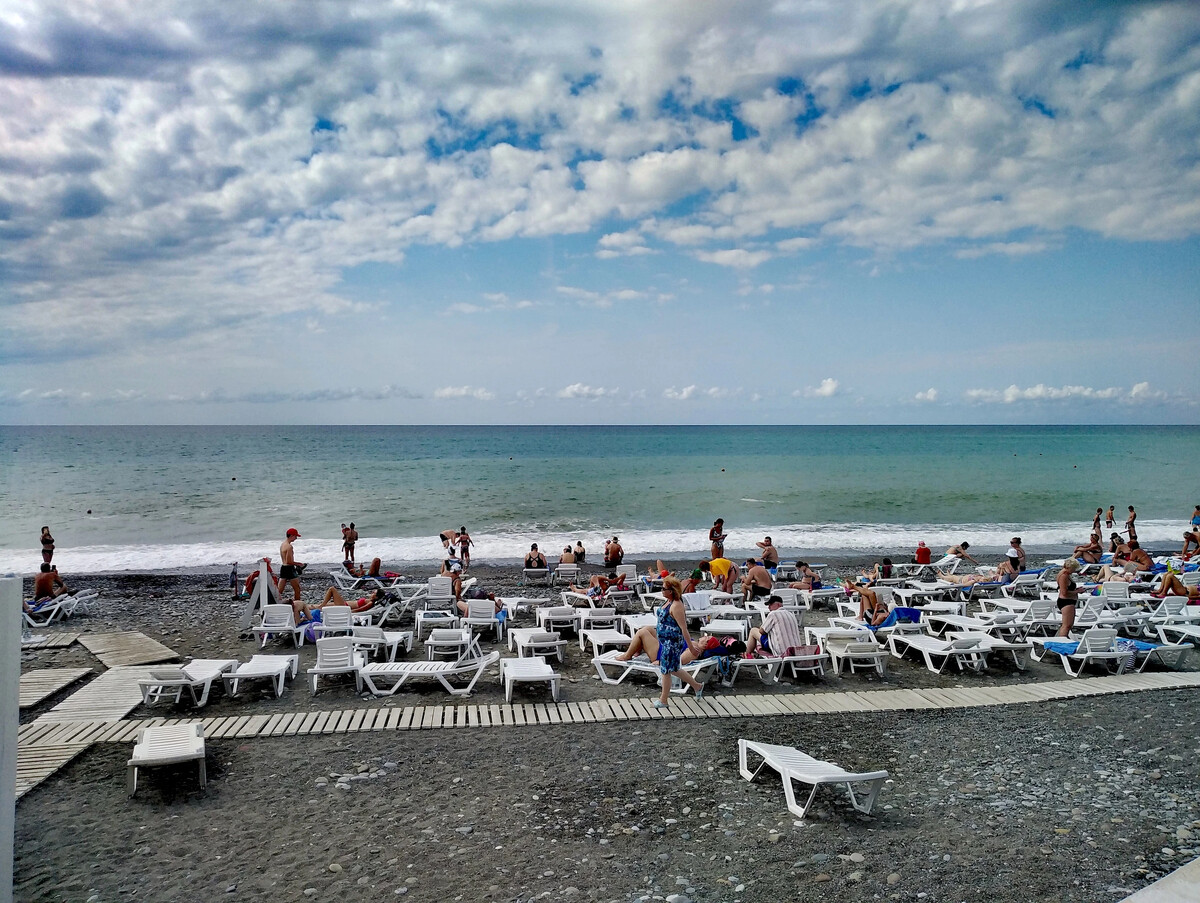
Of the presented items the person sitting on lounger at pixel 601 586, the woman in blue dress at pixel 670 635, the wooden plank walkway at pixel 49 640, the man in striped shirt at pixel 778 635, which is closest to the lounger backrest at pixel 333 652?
the woman in blue dress at pixel 670 635

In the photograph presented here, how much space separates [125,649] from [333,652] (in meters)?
4.17

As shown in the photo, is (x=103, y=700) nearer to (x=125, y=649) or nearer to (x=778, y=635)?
(x=125, y=649)

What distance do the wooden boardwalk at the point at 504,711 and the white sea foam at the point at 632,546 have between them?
45.1 ft

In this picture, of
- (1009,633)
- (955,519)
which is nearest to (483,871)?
(1009,633)

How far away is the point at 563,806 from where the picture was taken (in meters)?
6.08

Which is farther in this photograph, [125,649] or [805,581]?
[805,581]

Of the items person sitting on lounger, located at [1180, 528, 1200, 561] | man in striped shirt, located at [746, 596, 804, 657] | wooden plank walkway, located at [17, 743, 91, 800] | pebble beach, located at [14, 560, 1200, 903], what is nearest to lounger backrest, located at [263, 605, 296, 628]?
pebble beach, located at [14, 560, 1200, 903]

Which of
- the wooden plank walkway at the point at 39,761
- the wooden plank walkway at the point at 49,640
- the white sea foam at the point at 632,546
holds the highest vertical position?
the wooden plank walkway at the point at 39,761

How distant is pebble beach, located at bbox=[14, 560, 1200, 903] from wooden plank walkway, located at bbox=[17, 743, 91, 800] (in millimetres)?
97

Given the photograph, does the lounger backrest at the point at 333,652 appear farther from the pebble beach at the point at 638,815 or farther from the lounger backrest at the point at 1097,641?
the lounger backrest at the point at 1097,641

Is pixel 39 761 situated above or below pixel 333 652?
below

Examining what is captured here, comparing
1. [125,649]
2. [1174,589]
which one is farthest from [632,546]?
[125,649]

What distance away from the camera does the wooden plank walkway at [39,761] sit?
634 cm

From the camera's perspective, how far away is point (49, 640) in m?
11.6
